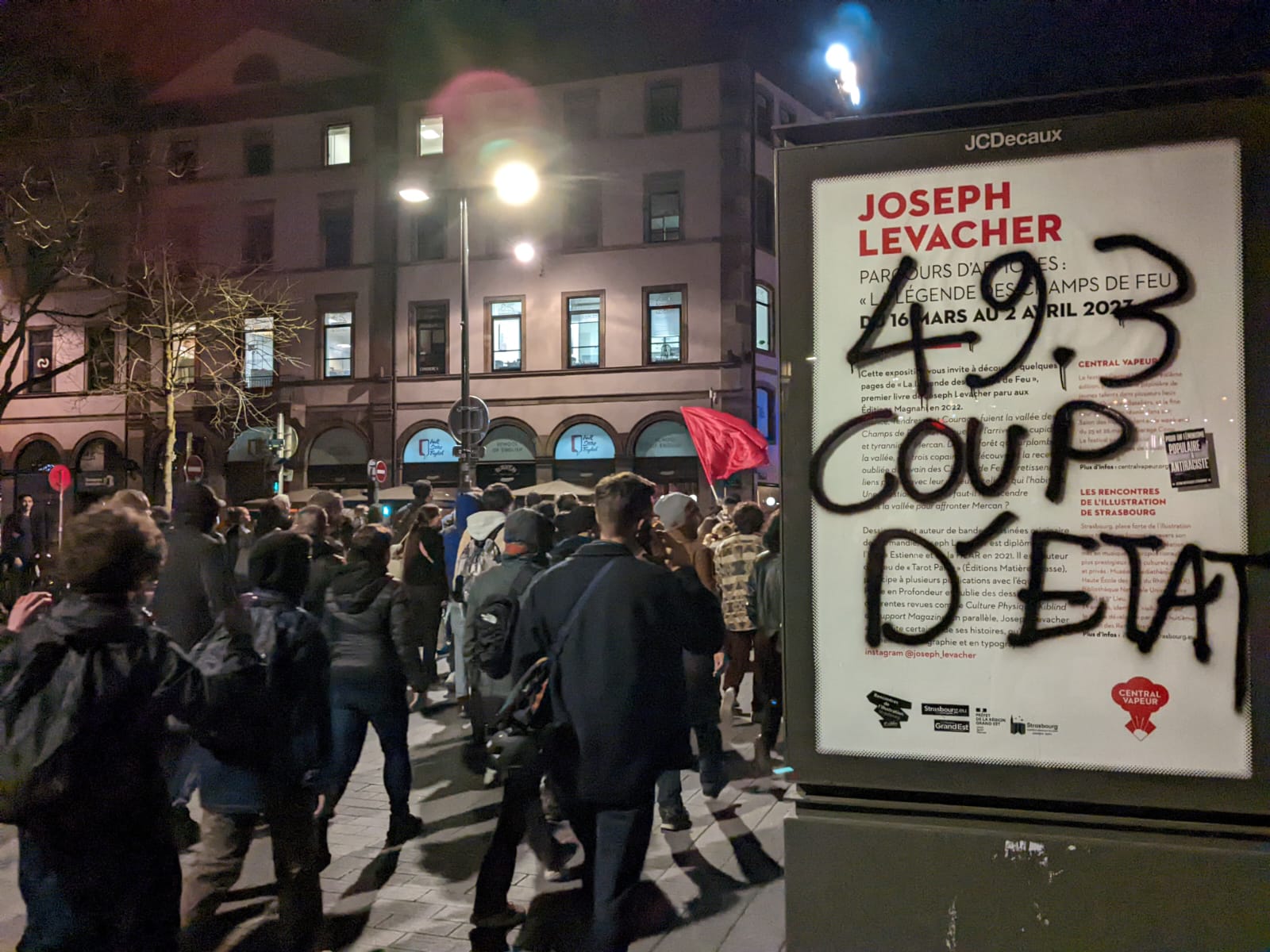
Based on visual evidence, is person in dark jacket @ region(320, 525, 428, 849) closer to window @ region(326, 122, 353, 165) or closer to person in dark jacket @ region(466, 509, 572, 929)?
person in dark jacket @ region(466, 509, 572, 929)

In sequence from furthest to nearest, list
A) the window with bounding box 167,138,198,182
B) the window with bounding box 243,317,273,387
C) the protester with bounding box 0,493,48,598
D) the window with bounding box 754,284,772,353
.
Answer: the window with bounding box 167,138,198,182 < the window with bounding box 243,317,273,387 < the window with bounding box 754,284,772,353 < the protester with bounding box 0,493,48,598

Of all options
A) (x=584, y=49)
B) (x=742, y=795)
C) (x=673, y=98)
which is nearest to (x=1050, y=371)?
(x=742, y=795)

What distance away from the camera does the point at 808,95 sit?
108 feet

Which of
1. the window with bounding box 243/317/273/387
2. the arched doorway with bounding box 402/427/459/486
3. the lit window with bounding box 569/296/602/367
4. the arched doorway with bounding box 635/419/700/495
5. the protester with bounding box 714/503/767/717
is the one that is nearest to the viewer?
the protester with bounding box 714/503/767/717

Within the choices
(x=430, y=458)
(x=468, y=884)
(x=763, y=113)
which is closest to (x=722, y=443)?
(x=468, y=884)

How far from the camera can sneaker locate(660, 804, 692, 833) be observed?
6.11m

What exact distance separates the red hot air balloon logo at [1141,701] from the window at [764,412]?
88.9ft

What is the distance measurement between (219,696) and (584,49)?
3188cm

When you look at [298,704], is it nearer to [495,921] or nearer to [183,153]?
[495,921]

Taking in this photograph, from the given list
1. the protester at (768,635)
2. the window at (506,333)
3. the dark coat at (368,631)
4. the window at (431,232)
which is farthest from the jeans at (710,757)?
the window at (431,232)

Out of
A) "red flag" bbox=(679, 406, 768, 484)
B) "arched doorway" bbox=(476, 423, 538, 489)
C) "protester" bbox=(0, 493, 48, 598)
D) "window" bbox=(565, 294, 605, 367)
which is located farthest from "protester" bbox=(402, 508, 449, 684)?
"window" bbox=(565, 294, 605, 367)

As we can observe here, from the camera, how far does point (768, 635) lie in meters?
7.36

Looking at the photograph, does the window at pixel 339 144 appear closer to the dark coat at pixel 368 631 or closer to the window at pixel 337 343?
the window at pixel 337 343

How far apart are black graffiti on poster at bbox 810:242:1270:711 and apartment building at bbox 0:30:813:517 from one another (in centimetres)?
2605
